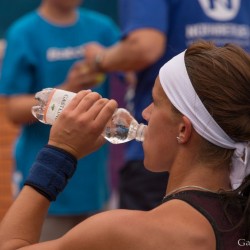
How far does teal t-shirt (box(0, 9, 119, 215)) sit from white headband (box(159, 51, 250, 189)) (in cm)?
203

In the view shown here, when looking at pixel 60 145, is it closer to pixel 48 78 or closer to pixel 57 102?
pixel 57 102

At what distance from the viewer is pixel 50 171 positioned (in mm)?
2293

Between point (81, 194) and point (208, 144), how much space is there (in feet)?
7.23

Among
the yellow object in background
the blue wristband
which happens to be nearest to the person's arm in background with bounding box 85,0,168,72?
the yellow object in background

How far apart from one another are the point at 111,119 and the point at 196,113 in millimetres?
388

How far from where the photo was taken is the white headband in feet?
7.19

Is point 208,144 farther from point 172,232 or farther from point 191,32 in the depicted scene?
point 191,32

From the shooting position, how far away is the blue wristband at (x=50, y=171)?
2293 millimetres

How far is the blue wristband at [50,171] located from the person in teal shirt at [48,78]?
181 cm

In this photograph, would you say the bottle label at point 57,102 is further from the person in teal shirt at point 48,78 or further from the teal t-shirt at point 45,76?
the teal t-shirt at point 45,76

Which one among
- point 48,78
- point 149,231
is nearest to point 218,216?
point 149,231

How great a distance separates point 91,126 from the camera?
90.4 inches

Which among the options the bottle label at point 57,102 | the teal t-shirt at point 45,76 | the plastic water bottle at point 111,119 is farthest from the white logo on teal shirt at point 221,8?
the bottle label at point 57,102

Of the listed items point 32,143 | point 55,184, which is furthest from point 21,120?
point 55,184
